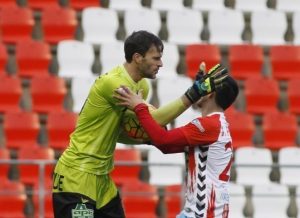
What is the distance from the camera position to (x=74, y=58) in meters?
12.3

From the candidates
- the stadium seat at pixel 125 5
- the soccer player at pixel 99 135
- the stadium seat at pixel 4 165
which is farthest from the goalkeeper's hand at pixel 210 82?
the stadium seat at pixel 125 5

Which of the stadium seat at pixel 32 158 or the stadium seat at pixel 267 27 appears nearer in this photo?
the stadium seat at pixel 32 158

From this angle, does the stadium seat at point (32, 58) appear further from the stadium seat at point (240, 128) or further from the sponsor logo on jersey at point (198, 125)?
the sponsor logo on jersey at point (198, 125)

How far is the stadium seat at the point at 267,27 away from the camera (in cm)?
1321

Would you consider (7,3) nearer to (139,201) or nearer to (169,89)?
(169,89)

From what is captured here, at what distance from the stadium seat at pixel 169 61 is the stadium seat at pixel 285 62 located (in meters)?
1.19

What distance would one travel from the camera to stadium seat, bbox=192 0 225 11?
13.4 metres

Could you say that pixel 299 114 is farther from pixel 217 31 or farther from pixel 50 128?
pixel 50 128

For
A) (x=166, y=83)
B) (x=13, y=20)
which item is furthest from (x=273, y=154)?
(x=13, y=20)

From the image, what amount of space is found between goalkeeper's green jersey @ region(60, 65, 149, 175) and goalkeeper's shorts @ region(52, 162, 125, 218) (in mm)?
53

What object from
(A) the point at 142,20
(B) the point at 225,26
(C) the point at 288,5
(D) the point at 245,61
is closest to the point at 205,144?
(D) the point at 245,61

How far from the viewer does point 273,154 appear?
12.1 meters

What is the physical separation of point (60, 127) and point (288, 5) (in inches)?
144

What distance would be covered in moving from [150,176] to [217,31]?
93.8 inches
